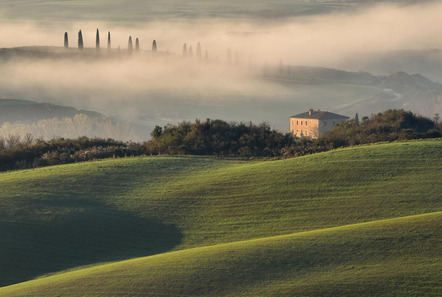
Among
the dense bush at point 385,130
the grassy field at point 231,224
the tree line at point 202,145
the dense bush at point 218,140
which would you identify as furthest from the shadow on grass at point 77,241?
the dense bush at point 385,130

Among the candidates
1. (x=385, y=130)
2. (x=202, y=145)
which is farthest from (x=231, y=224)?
(x=385, y=130)

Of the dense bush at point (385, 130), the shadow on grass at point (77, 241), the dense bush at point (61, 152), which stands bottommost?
the shadow on grass at point (77, 241)

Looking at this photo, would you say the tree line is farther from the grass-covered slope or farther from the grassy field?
the grass-covered slope

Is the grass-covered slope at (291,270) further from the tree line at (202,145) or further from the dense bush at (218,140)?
the dense bush at (218,140)

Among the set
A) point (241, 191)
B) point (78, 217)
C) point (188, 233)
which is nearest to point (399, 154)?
point (241, 191)

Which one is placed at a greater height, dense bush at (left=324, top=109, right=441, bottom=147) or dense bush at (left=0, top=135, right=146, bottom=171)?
dense bush at (left=324, top=109, right=441, bottom=147)

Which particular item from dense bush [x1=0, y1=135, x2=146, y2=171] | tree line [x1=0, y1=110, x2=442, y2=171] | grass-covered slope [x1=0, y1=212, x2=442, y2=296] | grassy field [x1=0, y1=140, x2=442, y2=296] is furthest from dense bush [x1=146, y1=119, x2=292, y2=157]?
grass-covered slope [x1=0, y1=212, x2=442, y2=296]
